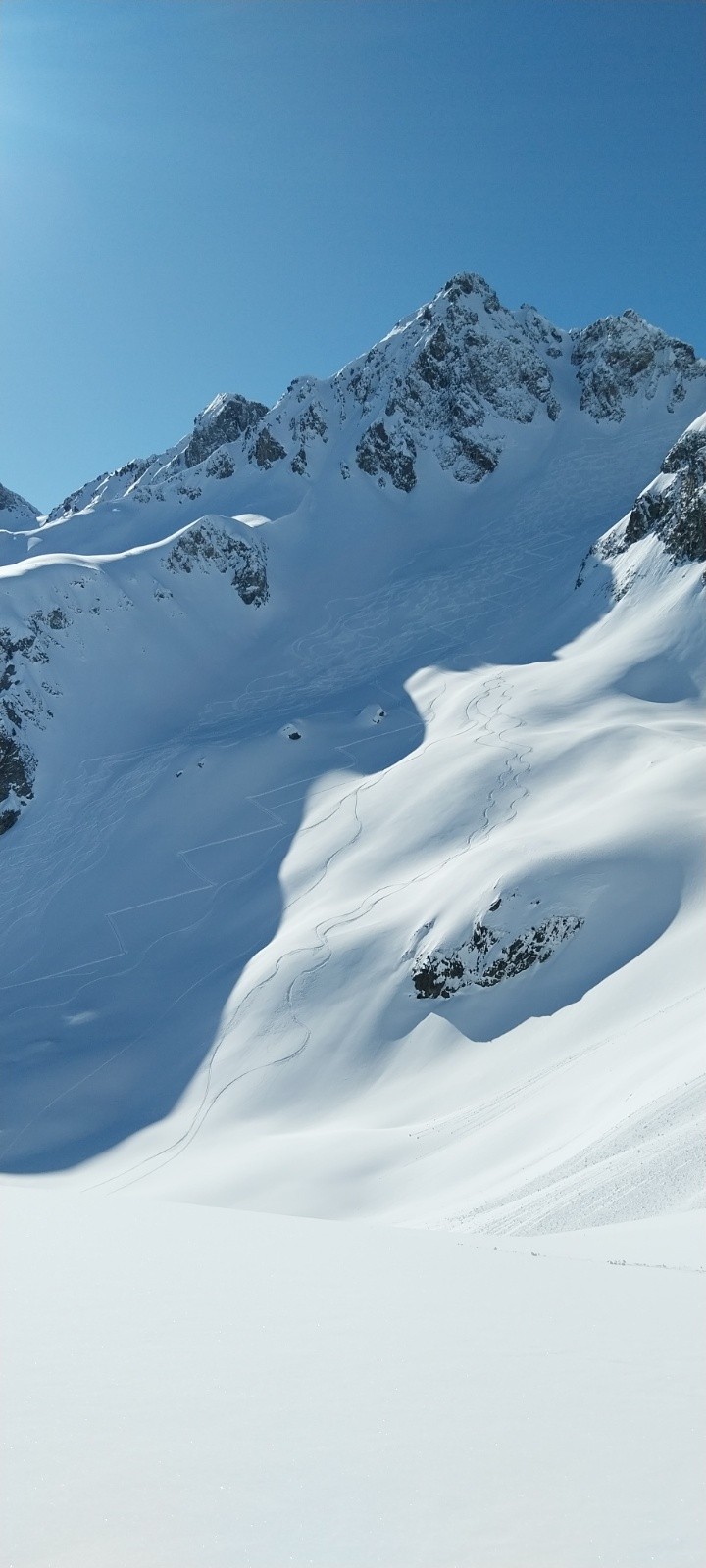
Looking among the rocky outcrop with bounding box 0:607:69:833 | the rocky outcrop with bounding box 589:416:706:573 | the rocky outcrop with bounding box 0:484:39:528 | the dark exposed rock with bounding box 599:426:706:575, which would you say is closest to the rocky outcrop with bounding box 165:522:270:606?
the rocky outcrop with bounding box 0:607:69:833

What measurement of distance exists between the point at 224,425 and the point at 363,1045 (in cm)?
9674

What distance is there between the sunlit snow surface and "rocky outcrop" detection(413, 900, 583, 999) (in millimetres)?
287

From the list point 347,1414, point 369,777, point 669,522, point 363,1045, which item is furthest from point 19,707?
point 347,1414

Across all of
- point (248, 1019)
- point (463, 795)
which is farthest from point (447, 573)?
point (248, 1019)

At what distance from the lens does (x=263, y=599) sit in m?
69.3

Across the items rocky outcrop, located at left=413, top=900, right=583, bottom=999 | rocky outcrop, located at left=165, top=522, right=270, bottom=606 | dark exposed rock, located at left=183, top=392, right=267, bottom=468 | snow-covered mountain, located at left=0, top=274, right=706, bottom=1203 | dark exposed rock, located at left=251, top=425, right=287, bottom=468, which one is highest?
dark exposed rock, located at left=183, top=392, right=267, bottom=468

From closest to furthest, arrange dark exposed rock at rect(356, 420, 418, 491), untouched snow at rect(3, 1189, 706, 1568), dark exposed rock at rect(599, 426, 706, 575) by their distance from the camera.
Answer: untouched snow at rect(3, 1189, 706, 1568) < dark exposed rock at rect(599, 426, 706, 575) < dark exposed rock at rect(356, 420, 418, 491)

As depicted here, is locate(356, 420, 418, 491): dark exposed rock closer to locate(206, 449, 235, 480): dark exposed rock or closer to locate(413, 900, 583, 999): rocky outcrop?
locate(206, 449, 235, 480): dark exposed rock

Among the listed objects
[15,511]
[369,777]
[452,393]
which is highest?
[15,511]

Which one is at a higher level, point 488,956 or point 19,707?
point 19,707

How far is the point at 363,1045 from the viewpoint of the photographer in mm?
24953

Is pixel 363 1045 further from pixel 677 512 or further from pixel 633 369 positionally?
pixel 633 369

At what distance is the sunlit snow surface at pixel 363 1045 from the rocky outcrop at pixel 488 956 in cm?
29

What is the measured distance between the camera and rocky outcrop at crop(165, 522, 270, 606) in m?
69.1
